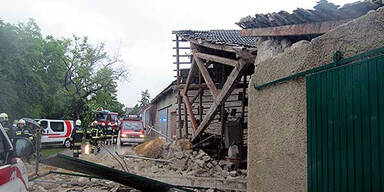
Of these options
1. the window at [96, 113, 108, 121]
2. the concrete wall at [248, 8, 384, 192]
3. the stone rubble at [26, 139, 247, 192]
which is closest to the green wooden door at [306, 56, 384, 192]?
the concrete wall at [248, 8, 384, 192]

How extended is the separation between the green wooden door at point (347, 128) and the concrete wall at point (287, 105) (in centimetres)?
21

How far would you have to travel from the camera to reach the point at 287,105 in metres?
3.79

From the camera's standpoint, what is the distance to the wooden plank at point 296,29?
3941mm

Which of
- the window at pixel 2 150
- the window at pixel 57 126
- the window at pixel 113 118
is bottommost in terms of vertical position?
the window at pixel 57 126

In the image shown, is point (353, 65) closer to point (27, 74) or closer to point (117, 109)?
point (27, 74)

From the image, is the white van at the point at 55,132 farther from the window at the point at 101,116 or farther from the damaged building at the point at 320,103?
the damaged building at the point at 320,103

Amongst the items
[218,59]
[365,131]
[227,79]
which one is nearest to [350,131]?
[365,131]

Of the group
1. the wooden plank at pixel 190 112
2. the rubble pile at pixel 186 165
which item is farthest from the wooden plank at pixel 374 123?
the wooden plank at pixel 190 112

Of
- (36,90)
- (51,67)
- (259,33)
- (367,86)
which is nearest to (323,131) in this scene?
(367,86)

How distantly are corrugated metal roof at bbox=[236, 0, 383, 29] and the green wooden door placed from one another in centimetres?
102

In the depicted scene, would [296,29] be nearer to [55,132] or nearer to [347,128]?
[347,128]

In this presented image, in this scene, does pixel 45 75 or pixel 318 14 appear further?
pixel 45 75

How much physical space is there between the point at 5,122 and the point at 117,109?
6102cm

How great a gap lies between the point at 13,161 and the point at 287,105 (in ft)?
9.98
